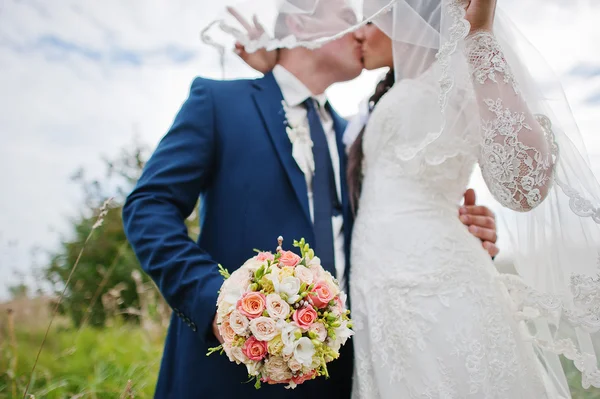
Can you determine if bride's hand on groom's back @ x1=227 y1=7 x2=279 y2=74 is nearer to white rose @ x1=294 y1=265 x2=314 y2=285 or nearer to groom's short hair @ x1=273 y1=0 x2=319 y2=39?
groom's short hair @ x1=273 y1=0 x2=319 y2=39

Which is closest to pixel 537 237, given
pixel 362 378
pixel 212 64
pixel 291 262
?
pixel 362 378

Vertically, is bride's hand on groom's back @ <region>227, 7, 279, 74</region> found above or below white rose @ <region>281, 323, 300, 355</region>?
above

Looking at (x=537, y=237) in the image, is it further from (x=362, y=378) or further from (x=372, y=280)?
(x=362, y=378)

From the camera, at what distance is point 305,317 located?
3.99 ft

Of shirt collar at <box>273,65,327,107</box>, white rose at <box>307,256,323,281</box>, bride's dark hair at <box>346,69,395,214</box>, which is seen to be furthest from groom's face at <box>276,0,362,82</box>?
white rose at <box>307,256,323,281</box>

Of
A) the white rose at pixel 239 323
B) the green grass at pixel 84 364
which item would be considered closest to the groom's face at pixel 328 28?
the white rose at pixel 239 323

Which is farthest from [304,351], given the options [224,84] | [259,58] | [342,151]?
[259,58]

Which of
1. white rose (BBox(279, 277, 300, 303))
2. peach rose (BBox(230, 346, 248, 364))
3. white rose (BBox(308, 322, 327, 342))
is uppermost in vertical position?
white rose (BBox(279, 277, 300, 303))

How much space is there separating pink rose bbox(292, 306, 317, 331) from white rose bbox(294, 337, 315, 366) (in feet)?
0.11

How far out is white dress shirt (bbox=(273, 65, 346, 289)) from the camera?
2.07 metres

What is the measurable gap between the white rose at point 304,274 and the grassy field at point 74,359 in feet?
6.88

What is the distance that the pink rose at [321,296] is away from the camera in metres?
1.27

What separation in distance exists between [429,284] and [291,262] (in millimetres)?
641

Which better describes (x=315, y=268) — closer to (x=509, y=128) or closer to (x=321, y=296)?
(x=321, y=296)
